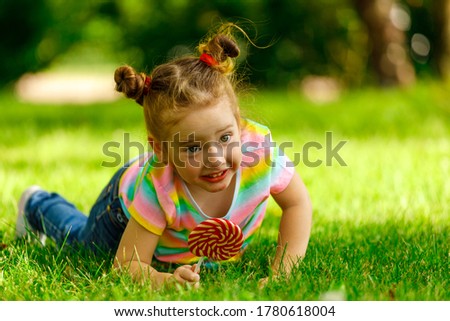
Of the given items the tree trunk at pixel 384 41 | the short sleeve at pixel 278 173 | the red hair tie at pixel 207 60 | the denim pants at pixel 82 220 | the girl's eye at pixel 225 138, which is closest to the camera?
the girl's eye at pixel 225 138

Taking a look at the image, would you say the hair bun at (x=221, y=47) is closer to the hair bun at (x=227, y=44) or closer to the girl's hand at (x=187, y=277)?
the hair bun at (x=227, y=44)

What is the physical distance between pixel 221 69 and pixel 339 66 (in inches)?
356

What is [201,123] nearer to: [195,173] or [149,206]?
[195,173]

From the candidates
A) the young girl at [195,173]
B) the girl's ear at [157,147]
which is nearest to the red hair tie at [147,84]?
the young girl at [195,173]

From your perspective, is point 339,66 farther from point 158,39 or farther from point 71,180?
point 71,180

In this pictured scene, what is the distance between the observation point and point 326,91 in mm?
11820

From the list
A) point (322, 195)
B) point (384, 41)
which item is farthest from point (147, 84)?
point (384, 41)

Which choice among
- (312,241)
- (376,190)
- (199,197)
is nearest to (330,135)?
(376,190)

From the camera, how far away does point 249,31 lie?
10164 millimetres

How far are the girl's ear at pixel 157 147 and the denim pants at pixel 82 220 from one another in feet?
1.28

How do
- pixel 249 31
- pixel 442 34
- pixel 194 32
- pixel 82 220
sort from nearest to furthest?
pixel 82 220 → pixel 442 34 → pixel 249 31 → pixel 194 32

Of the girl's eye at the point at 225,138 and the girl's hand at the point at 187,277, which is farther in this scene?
the girl's eye at the point at 225,138

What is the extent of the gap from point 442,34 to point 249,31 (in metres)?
2.59

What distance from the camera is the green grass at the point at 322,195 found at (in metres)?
2.38
